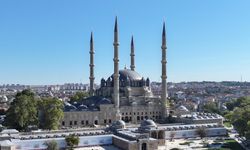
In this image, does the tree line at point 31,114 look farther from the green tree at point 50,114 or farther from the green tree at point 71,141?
the green tree at point 71,141

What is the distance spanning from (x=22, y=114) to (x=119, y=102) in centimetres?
1307

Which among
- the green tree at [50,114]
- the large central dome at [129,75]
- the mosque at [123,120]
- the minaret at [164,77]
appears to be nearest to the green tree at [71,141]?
the mosque at [123,120]

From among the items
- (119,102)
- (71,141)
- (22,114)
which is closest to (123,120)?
(119,102)

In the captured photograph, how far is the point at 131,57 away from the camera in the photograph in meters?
49.7

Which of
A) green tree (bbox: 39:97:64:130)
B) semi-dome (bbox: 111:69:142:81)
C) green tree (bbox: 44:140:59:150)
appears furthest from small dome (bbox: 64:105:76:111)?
green tree (bbox: 44:140:59:150)

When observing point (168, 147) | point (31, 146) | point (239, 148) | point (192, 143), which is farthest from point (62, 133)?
point (239, 148)

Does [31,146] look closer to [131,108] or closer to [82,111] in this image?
[82,111]

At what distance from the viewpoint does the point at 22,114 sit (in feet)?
109

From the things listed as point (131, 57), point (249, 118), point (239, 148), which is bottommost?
point (239, 148)

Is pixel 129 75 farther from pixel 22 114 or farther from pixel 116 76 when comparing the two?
pixel 22 114

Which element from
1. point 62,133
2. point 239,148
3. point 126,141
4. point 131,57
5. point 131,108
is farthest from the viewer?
point 131,57

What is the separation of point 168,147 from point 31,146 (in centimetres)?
1056

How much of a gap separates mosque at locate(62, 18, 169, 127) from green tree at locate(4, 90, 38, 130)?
5.06 meters

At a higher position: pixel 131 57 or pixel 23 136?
pixel 131 57
